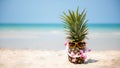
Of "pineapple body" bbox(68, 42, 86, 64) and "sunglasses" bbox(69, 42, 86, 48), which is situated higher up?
"sunglasses" bbox(69, 42, 86, 48)

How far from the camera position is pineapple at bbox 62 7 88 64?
536 cm

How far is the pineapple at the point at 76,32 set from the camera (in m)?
5.36

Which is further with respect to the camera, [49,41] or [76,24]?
[49,41]

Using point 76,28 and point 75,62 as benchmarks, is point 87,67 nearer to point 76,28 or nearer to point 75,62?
point 75,62

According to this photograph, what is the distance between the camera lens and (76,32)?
5.45 meters

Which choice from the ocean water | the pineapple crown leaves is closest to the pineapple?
the pineapple crown leaves

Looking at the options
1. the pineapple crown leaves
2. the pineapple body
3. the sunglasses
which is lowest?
the pineapple body

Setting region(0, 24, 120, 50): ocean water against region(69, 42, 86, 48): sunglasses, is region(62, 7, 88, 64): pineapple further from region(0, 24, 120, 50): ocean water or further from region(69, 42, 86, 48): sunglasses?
region(0, 24, 120, 50): ocean water

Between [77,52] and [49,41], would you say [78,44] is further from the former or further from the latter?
[49,41]

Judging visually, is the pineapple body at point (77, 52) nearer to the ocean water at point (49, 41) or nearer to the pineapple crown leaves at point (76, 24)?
the pineapple crown leaves at point (76, 24)

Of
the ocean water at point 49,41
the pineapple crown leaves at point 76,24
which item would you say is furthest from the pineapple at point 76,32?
the ocean water at point 49,41

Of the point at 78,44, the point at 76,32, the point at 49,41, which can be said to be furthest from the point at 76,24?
the point at 49,41

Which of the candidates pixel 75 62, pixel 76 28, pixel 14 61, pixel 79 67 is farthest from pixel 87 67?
pixel 14 61

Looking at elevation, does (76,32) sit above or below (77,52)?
above
